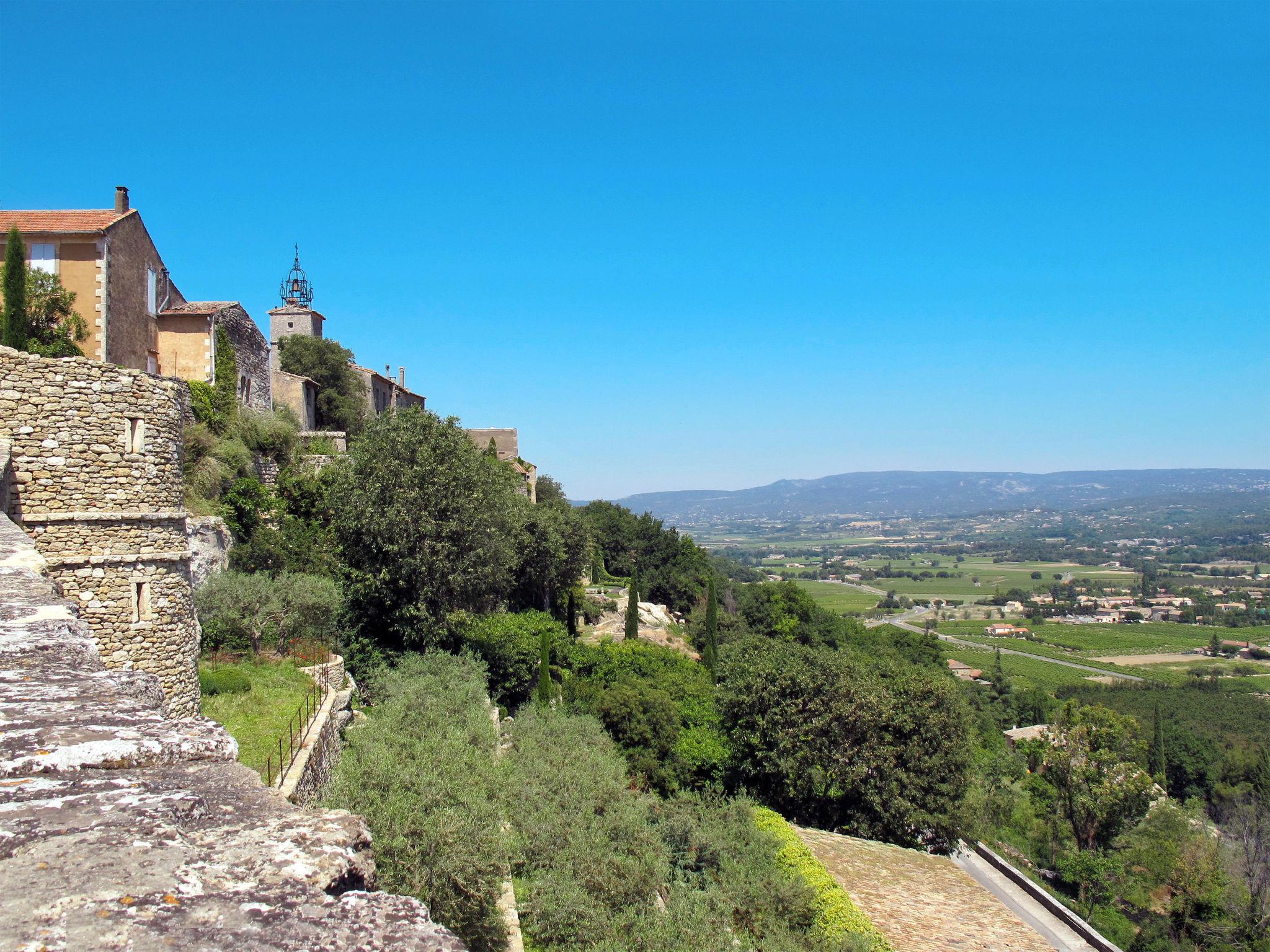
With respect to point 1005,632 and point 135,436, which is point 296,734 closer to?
point 135,436

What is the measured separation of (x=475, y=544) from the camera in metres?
22.3

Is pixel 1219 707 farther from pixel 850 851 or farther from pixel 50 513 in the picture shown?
pixel 50 513

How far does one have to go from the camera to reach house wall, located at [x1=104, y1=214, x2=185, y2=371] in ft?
72.9

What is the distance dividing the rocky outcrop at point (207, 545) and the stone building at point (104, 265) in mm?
5637

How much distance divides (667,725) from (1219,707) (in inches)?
2375

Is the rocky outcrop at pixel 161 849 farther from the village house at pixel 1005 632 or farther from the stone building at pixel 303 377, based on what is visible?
the village house at pixel 1005 632

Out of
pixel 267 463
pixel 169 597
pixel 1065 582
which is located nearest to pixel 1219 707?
pixel 267 463

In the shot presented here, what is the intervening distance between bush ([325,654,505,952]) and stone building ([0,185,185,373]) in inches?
605

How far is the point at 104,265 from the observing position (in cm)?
2202

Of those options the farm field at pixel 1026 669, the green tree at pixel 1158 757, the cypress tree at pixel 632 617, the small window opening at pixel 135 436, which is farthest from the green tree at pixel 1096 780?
the farm field at pixel 1026 669

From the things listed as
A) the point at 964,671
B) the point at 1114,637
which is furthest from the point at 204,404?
the point at 1114,637

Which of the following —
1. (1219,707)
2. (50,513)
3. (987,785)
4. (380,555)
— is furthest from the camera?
(1219,707)

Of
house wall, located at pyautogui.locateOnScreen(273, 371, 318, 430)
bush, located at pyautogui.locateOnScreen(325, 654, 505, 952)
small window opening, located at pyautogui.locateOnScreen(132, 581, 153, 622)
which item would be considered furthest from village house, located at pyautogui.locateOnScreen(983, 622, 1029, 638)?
small window opening, located at pyautogui.locateOnScreen(132, 581, 153, 622)

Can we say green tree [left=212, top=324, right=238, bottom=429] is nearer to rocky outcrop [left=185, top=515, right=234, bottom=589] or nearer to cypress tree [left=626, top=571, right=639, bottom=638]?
rocky outcrop [left=185, top=515, right=234, bottom=589]
